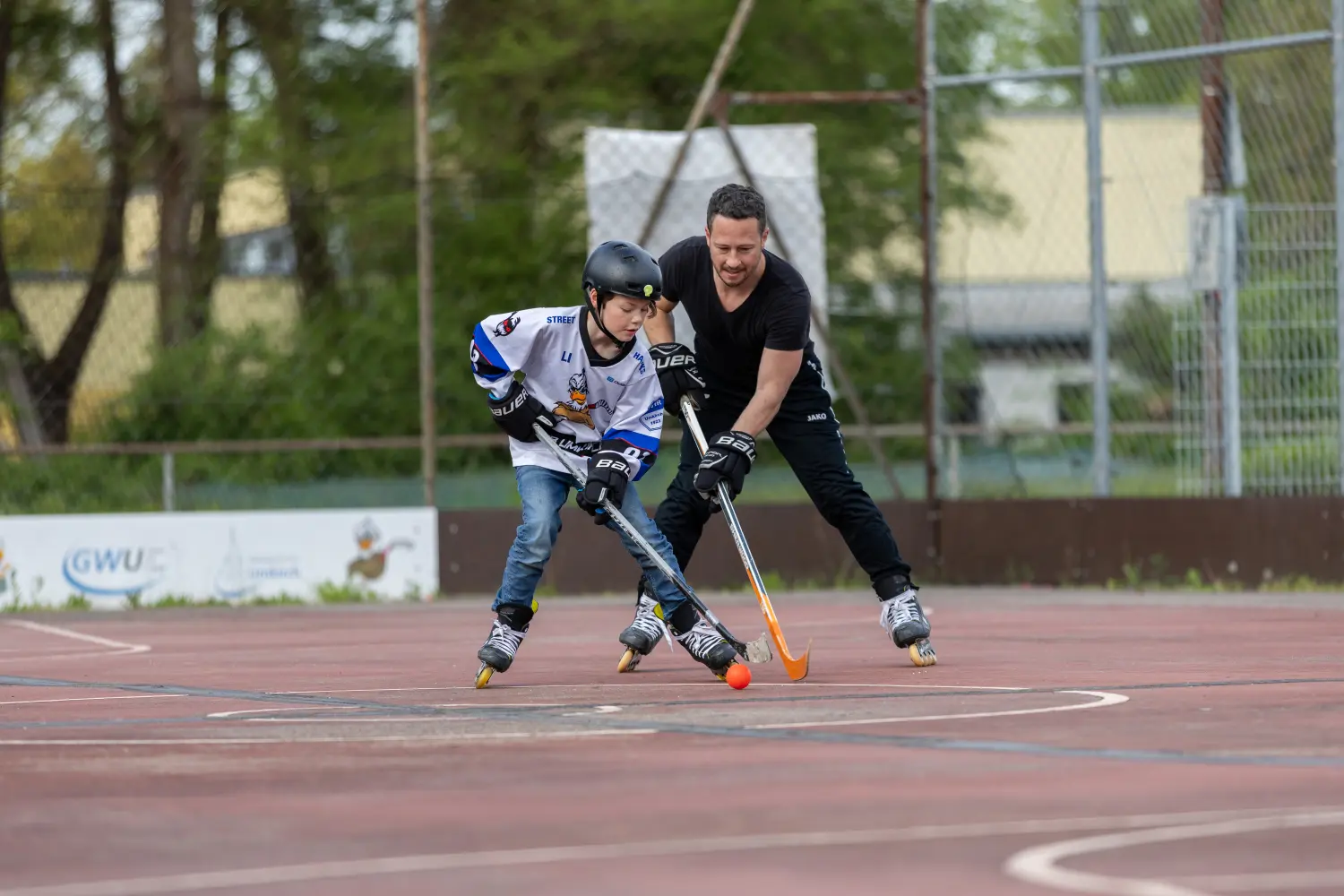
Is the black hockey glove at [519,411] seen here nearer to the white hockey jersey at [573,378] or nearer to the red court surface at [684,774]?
the white hockey jersey at [573,378]

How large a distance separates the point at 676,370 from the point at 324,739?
2825 millimetres

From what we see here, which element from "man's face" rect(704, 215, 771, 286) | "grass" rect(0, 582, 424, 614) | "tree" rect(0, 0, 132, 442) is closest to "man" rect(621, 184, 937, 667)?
"man's face" rect(704, 215, 771, 286)

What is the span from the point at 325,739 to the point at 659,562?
222 centimetres

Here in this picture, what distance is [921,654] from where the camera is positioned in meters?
9.12

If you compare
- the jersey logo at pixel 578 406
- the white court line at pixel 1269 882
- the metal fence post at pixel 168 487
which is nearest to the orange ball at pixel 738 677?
the jersey logo at pixel 578 406

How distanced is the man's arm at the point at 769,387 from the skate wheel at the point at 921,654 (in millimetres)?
1064

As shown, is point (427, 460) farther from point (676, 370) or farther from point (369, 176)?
point (676, 370)

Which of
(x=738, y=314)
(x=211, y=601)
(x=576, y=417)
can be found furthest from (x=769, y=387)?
(x=211, y=601)

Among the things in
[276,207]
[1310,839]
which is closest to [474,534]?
[276,207]

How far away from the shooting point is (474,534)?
53.5 ft

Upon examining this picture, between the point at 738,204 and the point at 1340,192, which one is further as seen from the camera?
the point at 1340,192

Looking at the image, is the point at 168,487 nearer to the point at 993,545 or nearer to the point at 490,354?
the point at 993,545

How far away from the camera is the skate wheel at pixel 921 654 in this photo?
29.9 ft

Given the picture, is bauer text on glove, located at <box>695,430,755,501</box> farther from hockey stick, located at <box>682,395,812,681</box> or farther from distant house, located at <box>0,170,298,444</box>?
distant house, located at <box>0,170,298,444</box>
